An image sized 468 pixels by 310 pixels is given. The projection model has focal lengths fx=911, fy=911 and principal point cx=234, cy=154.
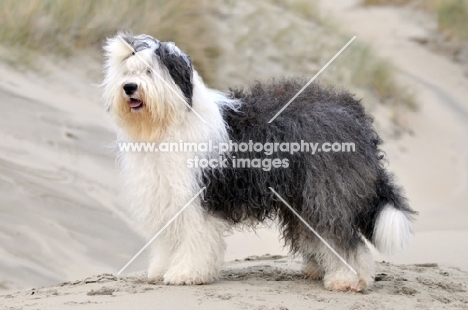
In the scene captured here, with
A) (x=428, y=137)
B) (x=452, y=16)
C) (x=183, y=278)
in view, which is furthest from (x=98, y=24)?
(x=452, y=16)

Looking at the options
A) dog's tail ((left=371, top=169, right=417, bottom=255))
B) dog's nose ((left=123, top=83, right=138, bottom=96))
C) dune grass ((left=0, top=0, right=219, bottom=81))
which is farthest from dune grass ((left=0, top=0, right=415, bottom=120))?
dog's tail ((left=371, top=169, right=417, bottom=255))

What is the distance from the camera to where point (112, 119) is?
6340mm

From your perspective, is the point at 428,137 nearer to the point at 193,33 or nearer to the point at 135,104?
the point at 193,33

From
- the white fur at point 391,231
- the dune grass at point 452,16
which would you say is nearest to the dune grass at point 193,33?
the dune grass at point 452,16

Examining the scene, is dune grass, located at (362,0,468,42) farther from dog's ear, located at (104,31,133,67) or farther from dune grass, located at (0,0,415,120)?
dog's ear, located at (104,31,133,67)

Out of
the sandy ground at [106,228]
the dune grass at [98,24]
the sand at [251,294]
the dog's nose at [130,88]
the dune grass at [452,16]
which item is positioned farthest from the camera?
the dune grass at [452,16]

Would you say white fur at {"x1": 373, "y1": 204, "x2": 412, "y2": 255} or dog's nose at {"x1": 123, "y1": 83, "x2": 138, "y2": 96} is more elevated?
dog's nose at {"x1": 123, "y1": 83, "x2": 138, "y2": 96}

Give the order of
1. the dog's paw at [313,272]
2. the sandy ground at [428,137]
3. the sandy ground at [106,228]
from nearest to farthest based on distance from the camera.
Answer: the sandy ground at [106,228] → the dog's paw at [313,272] → the sandy ground at [428,137]

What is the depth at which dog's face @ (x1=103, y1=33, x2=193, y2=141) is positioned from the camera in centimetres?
608

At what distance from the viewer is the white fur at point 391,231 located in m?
6.30

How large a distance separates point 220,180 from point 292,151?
21.4 inches

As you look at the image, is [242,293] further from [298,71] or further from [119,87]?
[298,71]

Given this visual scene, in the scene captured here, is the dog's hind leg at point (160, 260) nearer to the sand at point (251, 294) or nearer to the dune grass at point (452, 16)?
the sand at point (251, 294)

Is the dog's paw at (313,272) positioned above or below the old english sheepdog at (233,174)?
below
